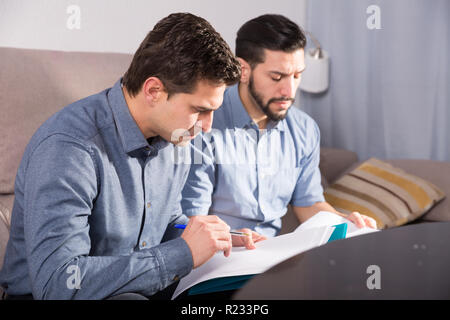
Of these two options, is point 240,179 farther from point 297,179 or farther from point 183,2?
point 183,2

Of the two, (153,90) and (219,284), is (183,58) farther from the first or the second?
(219,284)

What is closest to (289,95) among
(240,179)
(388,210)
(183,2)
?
(240,179)

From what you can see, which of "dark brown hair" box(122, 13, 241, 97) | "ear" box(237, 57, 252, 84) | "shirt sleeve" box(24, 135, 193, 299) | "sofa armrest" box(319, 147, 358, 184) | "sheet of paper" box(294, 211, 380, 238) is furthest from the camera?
"sofa armrest" box(319, 147, 358, 184)

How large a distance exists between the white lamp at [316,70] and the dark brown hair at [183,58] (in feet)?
5.21

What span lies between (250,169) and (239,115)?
0.17 metres

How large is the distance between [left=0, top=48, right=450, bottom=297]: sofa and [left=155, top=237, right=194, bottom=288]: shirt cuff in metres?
0.53

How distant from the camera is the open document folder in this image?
864mm

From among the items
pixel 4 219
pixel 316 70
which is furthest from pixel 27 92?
pixel 316 70

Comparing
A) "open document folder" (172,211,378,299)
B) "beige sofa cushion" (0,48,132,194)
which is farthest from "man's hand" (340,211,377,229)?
"beige sofa cushion" (0,48,132,194)

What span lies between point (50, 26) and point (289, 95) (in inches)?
31.7

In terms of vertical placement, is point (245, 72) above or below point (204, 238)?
above

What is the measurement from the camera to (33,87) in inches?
53.9

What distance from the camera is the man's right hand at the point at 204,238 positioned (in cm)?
87

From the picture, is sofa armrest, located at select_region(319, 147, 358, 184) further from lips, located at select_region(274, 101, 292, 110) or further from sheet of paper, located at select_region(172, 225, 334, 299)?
sheet of paper, located at select_region(172, 225, 334, 299)
